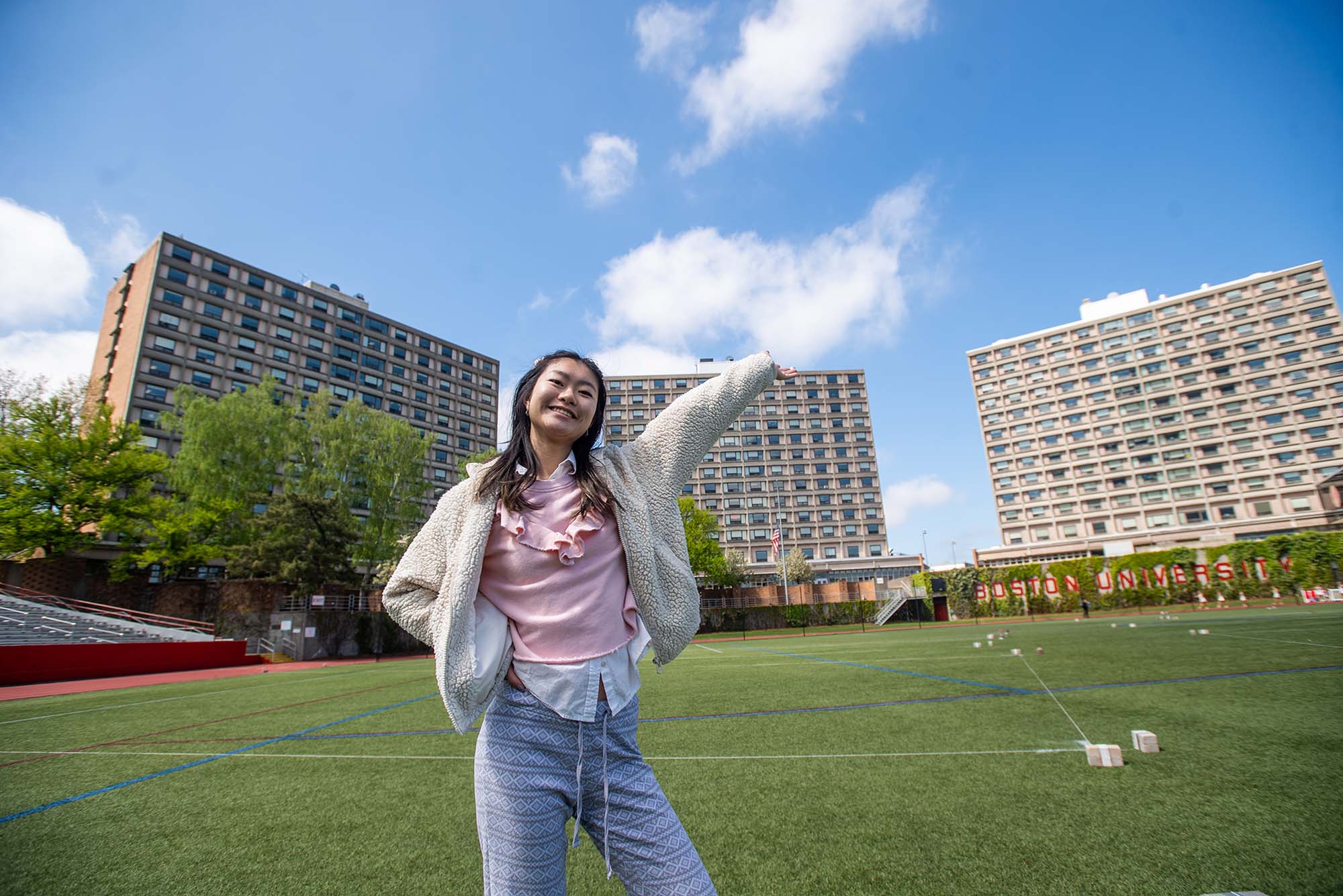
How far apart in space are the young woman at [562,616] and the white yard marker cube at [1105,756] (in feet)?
13.5

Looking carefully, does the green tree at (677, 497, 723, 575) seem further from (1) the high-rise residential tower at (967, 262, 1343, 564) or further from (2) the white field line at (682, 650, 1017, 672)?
(1) the high-rise residential tower at (967, 262, 1343, 564)

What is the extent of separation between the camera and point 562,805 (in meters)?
1.52

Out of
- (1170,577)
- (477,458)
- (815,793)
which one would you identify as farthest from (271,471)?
(1170,577)

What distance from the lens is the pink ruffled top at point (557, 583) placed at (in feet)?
5.20

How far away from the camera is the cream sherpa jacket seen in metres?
1.52

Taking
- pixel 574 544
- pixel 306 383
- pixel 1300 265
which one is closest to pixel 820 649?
pixel 574 544

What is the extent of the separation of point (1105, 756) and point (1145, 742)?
0.54m

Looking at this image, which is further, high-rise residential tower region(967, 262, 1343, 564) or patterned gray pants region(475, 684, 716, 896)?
high-rise residential tower region(967, 262, 1343, 564)

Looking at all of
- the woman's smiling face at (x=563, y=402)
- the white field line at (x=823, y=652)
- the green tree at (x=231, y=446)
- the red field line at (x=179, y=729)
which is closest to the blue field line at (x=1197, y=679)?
the white field line at (x=823, y=652)

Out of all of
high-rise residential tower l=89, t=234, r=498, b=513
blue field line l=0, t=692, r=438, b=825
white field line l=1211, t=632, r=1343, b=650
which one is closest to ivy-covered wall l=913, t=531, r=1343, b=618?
white field line l=1211, t=632, r=1343, b=650

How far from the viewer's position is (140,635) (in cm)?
2295

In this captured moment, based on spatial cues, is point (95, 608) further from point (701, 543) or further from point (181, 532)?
point (701, 543)

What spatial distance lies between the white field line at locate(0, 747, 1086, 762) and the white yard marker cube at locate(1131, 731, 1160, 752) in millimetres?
355

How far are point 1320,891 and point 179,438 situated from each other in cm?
6041
